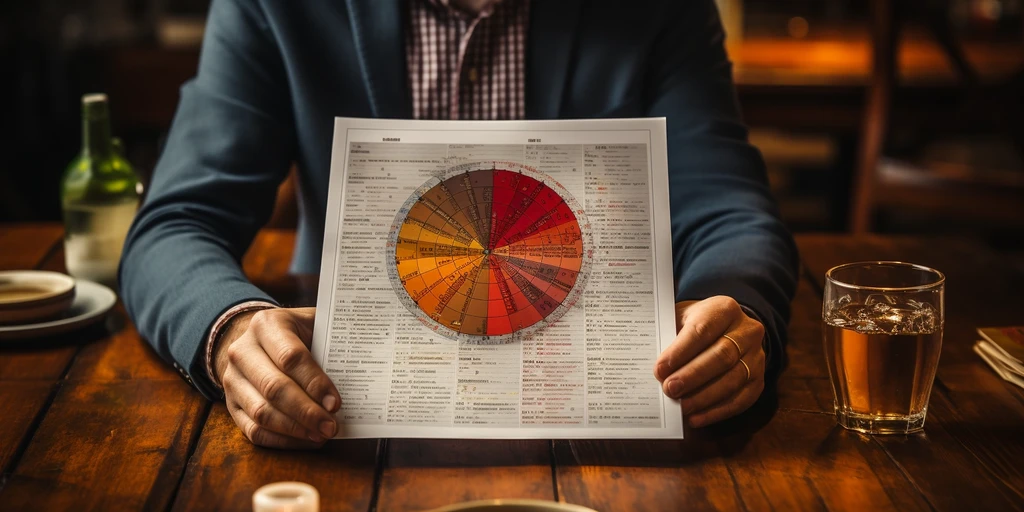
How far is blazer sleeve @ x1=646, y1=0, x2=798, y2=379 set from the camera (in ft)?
2.97

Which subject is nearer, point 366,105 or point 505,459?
point 505,459

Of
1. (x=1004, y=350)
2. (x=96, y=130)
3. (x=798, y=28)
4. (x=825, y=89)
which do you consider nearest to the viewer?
(x=1004, y=350)

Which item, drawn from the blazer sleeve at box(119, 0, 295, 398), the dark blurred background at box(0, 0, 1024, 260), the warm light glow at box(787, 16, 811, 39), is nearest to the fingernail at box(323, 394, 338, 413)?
the blazer sleeve at box(119, 0, 295, 398)

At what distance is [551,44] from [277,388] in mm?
589

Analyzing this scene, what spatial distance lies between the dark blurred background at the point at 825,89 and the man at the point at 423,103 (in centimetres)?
132

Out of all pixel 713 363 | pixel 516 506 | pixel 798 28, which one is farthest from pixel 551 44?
pixel 798 28

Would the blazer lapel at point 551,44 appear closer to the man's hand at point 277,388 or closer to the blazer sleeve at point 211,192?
the blazer sleeve at point 211,192

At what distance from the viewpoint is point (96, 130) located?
1124 mm

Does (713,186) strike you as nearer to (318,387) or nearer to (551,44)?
(551,44)

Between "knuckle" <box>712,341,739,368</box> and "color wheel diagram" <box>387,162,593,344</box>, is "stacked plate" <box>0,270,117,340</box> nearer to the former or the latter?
"color wheel diagram" <box>387,162,593,344</box>

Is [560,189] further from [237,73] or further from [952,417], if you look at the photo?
[237,73]

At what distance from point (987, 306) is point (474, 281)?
2.11ft

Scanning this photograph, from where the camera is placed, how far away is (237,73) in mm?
1118

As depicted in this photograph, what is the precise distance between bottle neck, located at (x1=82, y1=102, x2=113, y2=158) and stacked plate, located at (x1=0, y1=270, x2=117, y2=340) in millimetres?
159
